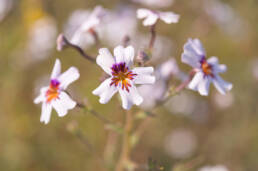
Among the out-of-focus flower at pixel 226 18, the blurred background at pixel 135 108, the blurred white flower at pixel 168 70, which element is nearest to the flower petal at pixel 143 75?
the blurred white flower at pixel 168 70

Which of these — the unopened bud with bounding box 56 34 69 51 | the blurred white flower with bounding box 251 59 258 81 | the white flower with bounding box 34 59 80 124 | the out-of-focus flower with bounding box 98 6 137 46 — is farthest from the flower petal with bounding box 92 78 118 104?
the blurred white flower with bounding box 251 59 258 81

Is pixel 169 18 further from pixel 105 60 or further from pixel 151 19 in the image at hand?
pixel 105 60

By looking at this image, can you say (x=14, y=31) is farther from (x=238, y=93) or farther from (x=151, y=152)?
(x=238, y=93)

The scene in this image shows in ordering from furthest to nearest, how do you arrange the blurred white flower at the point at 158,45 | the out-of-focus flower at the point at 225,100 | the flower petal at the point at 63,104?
the blurred white flower at the point at 158,45 < the out-of-focus flower at the point at 225,100 < the flower petal at the point at 63,104

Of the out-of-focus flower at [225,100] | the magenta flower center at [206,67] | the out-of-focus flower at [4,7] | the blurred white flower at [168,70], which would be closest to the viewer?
the magenta flower center at [206,67]

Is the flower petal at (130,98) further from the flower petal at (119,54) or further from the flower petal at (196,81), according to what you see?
the flower petal at (196,81)

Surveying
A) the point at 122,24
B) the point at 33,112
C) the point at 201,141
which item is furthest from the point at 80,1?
the point at 201,141

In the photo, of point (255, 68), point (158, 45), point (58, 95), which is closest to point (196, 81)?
point (58, 95)

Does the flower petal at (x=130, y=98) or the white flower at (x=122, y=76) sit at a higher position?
the white flower at (x=122, y=76)

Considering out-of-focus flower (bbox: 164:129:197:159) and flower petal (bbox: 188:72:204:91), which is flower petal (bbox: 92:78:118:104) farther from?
out-of-focus flower (bbox: 164:129:197:159)
